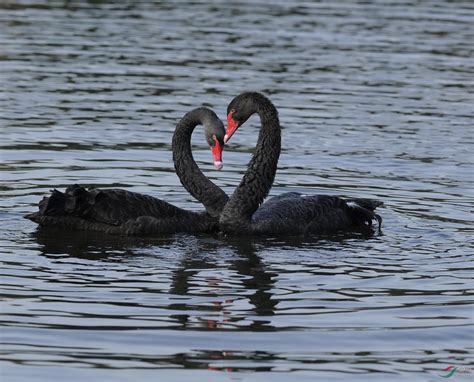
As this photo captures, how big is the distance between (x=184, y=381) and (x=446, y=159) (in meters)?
7.77

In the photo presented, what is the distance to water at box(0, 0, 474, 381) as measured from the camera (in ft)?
24.0

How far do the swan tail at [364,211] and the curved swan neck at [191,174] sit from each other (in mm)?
1139

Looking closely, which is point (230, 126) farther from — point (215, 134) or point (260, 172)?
point (260, 172)

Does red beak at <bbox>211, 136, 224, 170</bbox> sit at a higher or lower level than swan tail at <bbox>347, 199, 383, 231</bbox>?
higher

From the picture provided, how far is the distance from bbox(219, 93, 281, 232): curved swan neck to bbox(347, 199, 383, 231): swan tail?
0.79 metres

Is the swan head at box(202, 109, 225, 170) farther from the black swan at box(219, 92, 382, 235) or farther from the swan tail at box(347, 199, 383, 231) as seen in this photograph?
the swan tail at box(347, 199, 383, 231)

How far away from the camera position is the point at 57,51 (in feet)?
66.6

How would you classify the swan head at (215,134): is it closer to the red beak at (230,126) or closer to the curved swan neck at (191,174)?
the red beak at (230,126)

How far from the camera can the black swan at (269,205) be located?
10625 millimetres

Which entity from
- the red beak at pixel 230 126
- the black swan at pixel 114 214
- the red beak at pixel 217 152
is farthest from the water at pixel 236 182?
the red beak at pixel 230 126

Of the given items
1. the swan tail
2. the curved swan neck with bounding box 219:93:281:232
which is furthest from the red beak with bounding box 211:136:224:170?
the swan tail

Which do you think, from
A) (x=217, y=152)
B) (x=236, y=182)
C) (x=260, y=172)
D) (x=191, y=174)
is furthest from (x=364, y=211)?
(x=236, y=182)

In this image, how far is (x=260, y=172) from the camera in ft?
35.5

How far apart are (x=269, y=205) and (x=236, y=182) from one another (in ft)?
5.26
